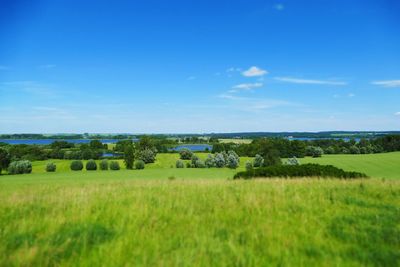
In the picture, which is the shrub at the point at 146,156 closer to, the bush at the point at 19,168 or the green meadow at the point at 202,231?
the bush at the point at 19,168

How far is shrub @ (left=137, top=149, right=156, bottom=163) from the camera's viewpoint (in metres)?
98.7

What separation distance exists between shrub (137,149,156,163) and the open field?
93377 millimetres

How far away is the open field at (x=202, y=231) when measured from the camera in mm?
3488

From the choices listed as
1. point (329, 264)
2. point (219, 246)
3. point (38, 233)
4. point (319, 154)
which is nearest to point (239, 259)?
point (219, 246)

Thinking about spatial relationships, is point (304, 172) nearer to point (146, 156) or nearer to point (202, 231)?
point (202, 231)

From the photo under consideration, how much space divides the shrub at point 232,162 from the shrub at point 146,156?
37015 mm

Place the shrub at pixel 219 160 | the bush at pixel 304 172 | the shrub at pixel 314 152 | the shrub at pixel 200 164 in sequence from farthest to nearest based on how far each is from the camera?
the shrub at pixel 314 152 < the shrub at pixel 200 164 < the shrub at pixel 219 160 < the bush at pixel 304 172

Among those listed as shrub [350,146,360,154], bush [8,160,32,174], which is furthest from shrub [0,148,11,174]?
shrub [350,146,360,154]

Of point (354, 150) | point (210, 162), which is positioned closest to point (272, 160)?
point (210, 162)

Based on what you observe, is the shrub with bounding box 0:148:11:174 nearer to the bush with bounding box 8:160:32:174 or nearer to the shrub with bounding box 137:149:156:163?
the bush with bounding box 8:160:32:174

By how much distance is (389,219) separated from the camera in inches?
203

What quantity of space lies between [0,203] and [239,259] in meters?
6.91

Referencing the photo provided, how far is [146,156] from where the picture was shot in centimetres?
9856

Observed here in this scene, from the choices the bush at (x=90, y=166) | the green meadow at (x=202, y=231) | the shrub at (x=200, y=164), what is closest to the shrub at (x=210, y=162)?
the shrub at (x=200, y=164)
